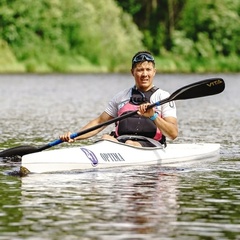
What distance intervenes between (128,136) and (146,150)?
1.15 feet

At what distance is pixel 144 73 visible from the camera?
55.1 feet

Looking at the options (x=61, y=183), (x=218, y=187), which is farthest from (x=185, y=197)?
(x=61, y=183)

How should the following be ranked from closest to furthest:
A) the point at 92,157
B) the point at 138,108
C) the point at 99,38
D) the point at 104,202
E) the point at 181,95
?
the point at 104,202 < the point at 92,157 < the point at 138,108 < the point at 181,95 < the point at 99,38

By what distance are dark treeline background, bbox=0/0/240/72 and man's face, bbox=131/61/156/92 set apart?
165 ft

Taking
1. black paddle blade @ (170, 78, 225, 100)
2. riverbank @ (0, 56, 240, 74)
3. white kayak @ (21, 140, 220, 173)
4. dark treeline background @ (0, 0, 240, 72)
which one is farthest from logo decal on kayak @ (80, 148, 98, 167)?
riverbank @ (0, 56, 240, 74)

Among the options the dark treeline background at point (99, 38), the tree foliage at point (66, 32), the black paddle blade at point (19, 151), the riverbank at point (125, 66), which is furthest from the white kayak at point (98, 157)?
the tree foliage at point (66, 32)

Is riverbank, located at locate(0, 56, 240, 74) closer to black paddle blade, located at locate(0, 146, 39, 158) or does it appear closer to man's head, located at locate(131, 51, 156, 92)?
black paddle blade, located at locate(0, 146, 39, 158)

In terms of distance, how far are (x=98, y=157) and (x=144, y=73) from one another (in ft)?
4.64

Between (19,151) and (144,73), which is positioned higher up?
(144,73)

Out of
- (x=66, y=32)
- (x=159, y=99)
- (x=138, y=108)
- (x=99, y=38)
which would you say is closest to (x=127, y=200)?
(x=138, y=108)

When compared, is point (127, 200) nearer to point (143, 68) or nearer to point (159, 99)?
point (143, 68)

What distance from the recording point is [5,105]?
3591 centimetres

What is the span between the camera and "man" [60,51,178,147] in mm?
16781

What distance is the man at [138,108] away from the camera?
1678 centimetres
